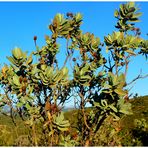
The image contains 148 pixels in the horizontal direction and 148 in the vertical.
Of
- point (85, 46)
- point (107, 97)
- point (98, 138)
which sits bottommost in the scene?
point (98, 138)

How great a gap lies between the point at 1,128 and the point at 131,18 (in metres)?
5.18

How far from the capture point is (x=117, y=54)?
8.50 metres

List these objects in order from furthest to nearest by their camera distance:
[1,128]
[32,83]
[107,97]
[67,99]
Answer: [1,128]
[67,99]
[32,83]
[107,97]

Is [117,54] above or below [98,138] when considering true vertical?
above

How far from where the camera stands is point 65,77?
7641 millimetres

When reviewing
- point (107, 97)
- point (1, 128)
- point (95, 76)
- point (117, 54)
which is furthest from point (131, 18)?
point (1, 128)

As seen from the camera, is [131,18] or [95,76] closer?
[95,76]

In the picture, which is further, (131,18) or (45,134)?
(131,18)

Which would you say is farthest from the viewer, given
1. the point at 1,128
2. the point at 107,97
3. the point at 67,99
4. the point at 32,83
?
the point at 1,128

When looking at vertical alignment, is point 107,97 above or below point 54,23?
below

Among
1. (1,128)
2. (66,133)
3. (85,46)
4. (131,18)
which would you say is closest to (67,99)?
(66,133)

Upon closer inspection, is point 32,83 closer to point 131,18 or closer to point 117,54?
point 117,54

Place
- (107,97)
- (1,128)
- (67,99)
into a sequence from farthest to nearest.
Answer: (1,128) → (67,99) → (107,97)

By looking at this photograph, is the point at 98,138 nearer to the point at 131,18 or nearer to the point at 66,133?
the point at 66,133
